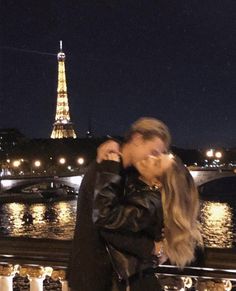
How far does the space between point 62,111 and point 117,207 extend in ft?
236

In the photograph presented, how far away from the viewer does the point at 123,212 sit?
186 centimetres

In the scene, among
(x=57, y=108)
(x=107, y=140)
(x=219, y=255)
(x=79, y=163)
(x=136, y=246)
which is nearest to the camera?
(x=136, y=246)

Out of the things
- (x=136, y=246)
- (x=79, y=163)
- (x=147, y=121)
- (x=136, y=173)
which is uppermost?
(x=79, y=163)

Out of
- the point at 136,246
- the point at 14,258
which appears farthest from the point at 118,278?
the point at 14,258

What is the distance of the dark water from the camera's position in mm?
23875

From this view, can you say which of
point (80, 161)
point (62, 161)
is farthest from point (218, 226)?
point (80, 161)

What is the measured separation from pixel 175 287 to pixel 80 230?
2.00 ft

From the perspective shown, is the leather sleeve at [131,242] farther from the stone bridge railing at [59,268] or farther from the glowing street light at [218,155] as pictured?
the glowing street light at [218,155]

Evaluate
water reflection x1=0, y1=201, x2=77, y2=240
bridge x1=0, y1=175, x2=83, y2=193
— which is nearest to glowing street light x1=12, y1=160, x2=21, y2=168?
bridge x1=0, y1=175, x2=83, y2=193

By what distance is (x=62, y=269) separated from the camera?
262 cm

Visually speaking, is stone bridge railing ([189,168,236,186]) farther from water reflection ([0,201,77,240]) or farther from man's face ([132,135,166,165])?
man's face ([132,135,166,165])

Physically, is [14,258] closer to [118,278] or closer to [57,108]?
[118,278]

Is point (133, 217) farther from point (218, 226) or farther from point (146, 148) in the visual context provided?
point (218, 226)

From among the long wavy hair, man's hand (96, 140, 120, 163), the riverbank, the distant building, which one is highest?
the distant building
